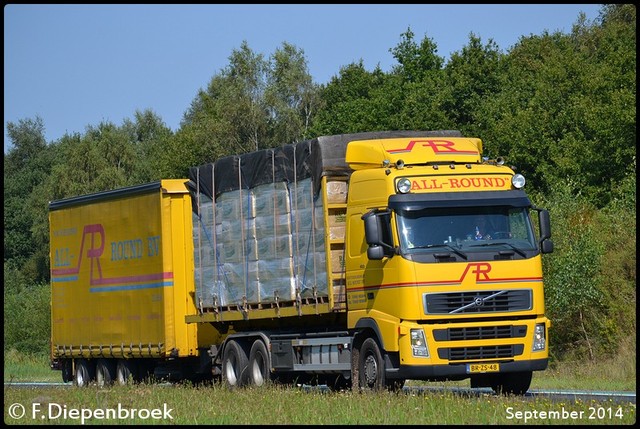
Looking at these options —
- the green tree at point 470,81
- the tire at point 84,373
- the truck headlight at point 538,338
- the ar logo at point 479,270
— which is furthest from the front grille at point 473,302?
the green tree at point 470,81

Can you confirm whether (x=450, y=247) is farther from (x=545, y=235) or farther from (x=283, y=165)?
(x=283, y=165)

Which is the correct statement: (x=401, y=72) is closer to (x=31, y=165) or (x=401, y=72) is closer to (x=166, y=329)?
(x=31, y=165)

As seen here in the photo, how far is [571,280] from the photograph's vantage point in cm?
3053

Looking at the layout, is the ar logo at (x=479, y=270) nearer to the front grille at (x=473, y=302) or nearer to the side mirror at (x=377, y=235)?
the front grille at (x=473, y=302)

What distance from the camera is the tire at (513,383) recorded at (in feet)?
63.8

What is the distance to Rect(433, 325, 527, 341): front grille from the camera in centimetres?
1808

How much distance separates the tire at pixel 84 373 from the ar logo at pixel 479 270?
465 inches

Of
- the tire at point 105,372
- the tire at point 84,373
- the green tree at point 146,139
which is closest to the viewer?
the tire at point 105,372

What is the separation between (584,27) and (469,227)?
235 feet

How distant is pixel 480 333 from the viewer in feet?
59.7

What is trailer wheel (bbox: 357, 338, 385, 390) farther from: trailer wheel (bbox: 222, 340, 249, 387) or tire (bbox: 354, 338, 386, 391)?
trailer wheel (bbox: 222, 340, 249, 387)

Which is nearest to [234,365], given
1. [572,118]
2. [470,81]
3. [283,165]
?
[283,165]

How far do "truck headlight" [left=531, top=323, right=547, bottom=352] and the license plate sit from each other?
0.72m

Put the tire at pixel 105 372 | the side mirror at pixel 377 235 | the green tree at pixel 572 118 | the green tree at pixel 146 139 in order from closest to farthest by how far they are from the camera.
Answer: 1. the side mirror at pixel 377 235
2. the tire at pixel 105 372
3. the green tree at pixel 572 118
4. the green tree at pixel 146 139
